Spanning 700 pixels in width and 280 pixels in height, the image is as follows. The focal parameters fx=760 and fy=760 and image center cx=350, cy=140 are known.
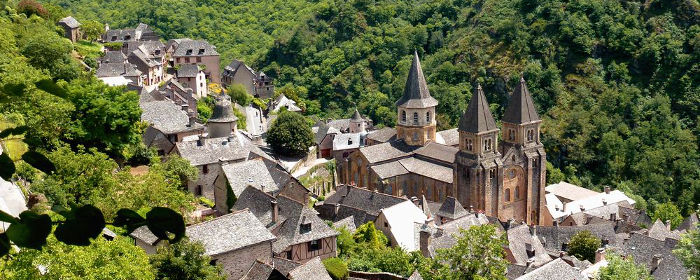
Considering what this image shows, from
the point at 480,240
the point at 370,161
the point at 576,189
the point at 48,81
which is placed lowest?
the point at 576,189

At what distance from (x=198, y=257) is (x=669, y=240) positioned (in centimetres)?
2882

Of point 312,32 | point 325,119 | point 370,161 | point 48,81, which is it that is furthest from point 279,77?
point 48,81

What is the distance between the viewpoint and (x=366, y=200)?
150 ft

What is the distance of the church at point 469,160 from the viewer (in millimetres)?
50903

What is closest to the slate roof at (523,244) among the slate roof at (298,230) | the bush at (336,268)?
the slate roof at (298,230)

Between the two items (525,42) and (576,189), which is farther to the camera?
(525,42)

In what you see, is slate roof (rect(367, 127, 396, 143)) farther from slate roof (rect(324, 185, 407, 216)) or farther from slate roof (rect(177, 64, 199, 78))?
slate roof (rect(177, 64, 199, 78))

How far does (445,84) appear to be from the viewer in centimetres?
8188

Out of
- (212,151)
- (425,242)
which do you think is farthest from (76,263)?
(212,151)

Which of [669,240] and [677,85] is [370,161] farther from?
[677,85]

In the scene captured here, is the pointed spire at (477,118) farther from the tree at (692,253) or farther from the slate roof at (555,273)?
the tree at (692,253)

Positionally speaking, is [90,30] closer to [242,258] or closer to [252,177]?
[252,177]

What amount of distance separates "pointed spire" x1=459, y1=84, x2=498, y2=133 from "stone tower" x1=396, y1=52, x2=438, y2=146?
17.0 ft

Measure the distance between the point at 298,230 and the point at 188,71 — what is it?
125 feet
